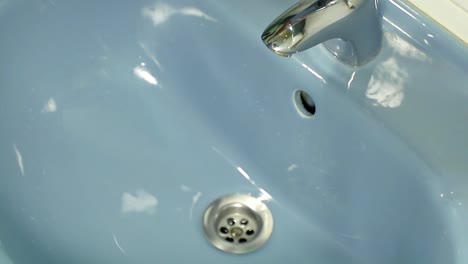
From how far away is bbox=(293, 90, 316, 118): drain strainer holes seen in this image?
554 mm

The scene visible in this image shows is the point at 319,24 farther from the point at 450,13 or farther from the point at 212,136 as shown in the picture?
the point at 212,136

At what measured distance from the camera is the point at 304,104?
56 centimetres

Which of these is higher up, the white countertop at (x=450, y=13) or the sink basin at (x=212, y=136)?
the white countertop at (x=450, y=13)

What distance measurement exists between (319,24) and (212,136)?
23 cm

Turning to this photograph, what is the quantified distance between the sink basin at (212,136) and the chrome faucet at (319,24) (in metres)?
0.03

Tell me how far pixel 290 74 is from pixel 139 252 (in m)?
0.21

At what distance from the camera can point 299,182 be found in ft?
2.00

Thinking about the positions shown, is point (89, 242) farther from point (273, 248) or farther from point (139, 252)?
point (273, 248)

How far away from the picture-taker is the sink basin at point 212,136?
0.49 metres

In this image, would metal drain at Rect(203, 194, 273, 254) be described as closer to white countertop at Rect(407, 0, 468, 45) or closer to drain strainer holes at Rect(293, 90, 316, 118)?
drain strainer holes at Rect(293, 90, 316, 118)

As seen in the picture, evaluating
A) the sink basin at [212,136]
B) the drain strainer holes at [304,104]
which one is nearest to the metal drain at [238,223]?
the sink basin at [212,136]

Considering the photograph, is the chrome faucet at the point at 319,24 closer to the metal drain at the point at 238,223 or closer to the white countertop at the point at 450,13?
the white countertop at the point at 450,13

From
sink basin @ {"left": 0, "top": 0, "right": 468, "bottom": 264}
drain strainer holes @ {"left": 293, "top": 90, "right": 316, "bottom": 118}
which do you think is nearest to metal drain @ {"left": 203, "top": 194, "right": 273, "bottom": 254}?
sink basin @ {"left": 0, "top": 0, "right": 468, "bottom": 264}

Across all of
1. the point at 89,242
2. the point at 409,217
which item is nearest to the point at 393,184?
the point at 409,217
